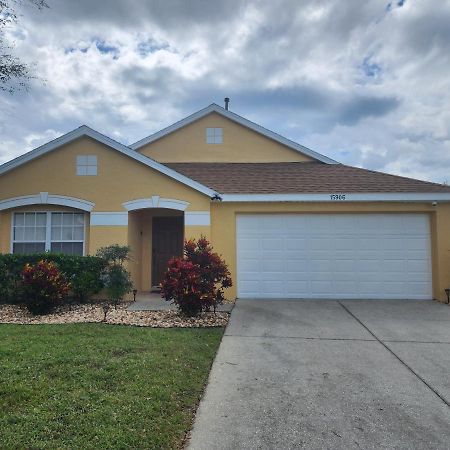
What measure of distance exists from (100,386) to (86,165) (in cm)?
790

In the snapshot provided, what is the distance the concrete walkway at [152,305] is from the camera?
910cm

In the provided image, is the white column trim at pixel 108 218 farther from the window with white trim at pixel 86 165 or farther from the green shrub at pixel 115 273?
the window with white trim at pixel 86 165

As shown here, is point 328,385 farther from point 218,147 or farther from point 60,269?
point 218,147

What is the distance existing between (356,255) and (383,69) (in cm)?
600

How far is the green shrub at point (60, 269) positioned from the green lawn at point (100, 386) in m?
2.77

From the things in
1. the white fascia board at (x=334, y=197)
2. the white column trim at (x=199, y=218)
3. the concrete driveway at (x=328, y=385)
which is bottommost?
the concrete driveway at (x=328, y=385)

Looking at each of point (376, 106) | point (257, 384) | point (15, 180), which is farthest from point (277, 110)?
point (257, 384)

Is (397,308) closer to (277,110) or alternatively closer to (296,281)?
(296,281)

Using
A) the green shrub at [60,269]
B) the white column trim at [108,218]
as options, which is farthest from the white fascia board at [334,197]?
the green shrub at [60,269]

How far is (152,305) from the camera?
31.3 ft

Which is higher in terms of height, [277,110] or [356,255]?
[277,110]

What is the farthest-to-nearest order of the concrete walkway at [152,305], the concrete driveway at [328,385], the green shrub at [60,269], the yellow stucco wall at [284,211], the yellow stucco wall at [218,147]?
the yellow stucco wall at [218,147] < the yellow stucco wall at [284,211] < the green shrub at [60,269] < the concrete walkway at [152,305] < the concrete driveway at [328,385]

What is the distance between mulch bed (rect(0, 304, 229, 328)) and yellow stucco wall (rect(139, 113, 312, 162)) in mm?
7388

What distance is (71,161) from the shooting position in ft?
35.6
